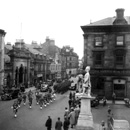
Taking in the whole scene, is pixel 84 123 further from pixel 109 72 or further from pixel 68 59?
pixel 68 59

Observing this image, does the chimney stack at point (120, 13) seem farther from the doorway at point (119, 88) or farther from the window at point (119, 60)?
the doorway at point (119, 88)

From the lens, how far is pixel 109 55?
3109 centimetres

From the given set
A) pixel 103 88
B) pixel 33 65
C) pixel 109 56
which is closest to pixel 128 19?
pixel 109 56

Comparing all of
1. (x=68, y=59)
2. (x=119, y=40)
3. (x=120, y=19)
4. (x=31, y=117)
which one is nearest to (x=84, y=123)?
(x=31, y=117)

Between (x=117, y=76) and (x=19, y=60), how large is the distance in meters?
20.7

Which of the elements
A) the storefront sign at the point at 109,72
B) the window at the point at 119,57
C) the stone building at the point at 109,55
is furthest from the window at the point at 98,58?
the window at the point at 119,57

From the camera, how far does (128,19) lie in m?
32.9

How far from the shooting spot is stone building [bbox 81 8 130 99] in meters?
30.6

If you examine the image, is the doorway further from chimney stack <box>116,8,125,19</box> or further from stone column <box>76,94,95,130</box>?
stone column <box>76,94,95,130</box>

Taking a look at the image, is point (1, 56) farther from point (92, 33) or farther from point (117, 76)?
point (117, 76)

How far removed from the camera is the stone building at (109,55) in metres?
30.6

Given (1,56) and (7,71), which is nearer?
(1,56)

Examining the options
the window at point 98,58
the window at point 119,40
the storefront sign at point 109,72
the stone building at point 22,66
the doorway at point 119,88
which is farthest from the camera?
the stone building at point 22,66

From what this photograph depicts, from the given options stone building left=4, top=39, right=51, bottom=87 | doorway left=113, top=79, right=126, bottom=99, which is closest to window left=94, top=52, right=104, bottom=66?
doorway left=113, top=79, right=126, bottom=99
